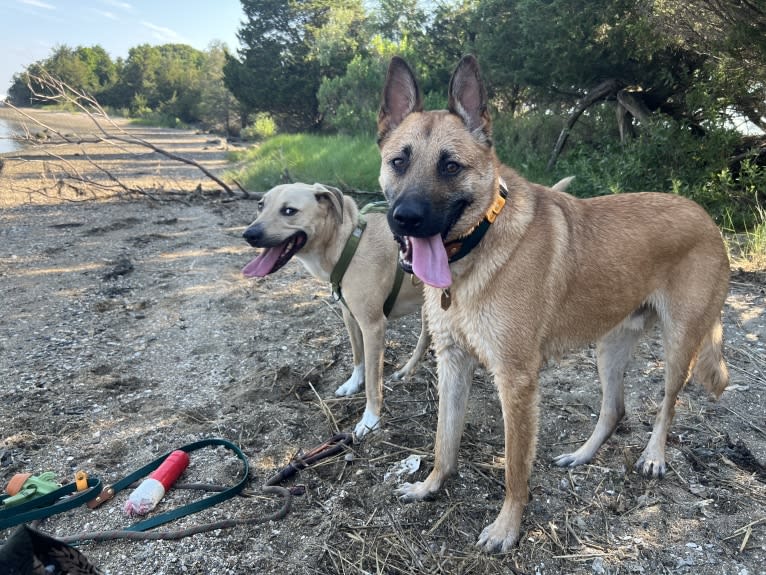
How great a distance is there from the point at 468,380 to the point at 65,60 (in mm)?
82166

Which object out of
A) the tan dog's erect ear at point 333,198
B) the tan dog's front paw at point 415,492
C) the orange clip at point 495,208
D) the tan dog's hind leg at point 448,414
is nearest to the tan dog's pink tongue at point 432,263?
the orange clip at point 495,208

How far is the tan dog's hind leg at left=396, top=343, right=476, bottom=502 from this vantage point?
2.66m

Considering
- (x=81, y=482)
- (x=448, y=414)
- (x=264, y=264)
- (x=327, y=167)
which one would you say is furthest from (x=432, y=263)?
(x=327, y=167)

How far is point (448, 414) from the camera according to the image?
2764 mm

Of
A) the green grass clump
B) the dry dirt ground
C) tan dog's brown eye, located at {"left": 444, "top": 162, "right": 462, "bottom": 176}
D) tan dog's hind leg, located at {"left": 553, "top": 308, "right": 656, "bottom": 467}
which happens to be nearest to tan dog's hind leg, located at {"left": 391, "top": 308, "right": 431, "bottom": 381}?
the dry dirt ground

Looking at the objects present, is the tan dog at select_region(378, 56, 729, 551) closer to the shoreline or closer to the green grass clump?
the green grass clump

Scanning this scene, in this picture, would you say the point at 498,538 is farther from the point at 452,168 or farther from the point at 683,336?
the point at 452,168

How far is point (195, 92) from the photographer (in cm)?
5962

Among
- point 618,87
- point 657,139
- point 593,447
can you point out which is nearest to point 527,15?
point 618,87

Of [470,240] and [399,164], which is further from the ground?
[399,164]

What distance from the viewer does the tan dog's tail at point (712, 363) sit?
3012mm

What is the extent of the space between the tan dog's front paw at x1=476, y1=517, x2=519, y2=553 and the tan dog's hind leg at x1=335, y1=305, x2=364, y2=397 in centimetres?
168

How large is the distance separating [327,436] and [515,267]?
5.97 ft

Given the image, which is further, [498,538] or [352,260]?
[352,260]
